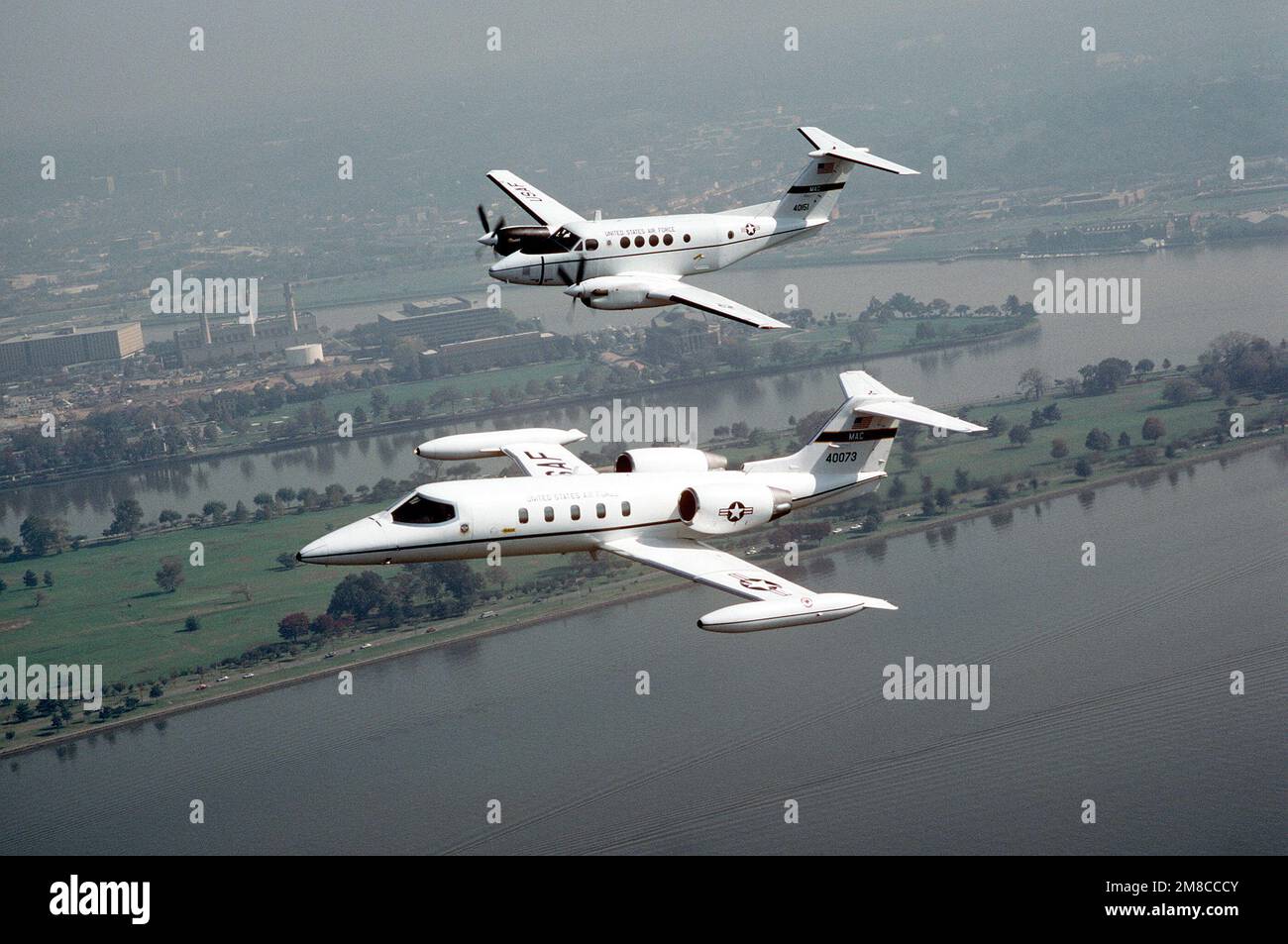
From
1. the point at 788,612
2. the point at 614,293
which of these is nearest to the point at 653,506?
the point at 788,612

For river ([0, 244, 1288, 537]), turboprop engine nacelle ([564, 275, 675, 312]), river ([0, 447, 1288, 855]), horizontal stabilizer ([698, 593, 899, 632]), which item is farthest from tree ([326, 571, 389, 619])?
horizontal stabilizer ([698, 593, 899, 632])

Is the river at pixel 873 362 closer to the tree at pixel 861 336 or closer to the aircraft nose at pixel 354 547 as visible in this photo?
the tree at pixel 861 336

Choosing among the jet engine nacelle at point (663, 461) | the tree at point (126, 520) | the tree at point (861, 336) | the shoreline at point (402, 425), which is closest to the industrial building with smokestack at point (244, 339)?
the shoreline at point (402, 425)

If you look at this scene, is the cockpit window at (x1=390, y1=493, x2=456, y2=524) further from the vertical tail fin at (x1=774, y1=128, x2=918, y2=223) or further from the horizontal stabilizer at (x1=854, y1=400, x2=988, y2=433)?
the vertical tail fin at (x1=774, y1=128, x2=918, y2=223)

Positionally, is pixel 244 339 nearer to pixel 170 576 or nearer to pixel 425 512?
pixel 170 576

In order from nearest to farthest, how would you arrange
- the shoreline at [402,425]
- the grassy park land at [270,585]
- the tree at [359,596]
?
the grassy park land at [270,585], the tree at [359,596], the shoreline at [402,425]
